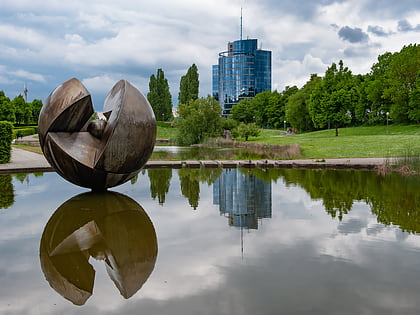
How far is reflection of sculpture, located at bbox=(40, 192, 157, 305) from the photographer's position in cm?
491

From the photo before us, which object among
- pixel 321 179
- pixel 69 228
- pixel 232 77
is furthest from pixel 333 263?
pixel 232 77

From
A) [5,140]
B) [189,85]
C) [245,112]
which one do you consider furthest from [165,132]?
[5,140]

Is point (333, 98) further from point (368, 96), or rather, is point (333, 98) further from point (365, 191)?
point (365, 191)

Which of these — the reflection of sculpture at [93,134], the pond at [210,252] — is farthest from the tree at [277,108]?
the reflection of sculpture at [93,134]

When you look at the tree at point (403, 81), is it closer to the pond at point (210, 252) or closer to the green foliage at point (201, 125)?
the green foliage at point (201, 125)

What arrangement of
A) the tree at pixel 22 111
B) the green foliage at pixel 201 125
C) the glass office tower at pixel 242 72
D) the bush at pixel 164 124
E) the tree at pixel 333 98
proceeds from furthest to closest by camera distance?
the glass office tower at pixel 242 72 → the tree at pixel 22 111 → the bush at pixel 164 124 → the green foliage at pixel 201 125 → the tree at pixel 333 98

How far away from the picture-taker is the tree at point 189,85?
7056 cm

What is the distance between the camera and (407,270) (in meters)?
5.20

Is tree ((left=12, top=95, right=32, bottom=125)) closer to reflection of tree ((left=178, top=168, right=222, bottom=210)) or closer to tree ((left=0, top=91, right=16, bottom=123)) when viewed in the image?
tree ((left=0, top=91, right=16, bottom=123))

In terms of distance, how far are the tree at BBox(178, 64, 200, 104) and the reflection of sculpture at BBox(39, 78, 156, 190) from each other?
61.2 m

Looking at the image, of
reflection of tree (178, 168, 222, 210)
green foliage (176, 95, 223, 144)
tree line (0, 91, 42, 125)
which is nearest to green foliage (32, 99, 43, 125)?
tree line (0, 91, 42, 125)

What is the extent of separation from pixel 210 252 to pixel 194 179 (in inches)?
315

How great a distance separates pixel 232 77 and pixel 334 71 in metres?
80.4

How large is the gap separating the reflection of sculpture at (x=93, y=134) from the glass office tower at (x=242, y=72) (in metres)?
115
